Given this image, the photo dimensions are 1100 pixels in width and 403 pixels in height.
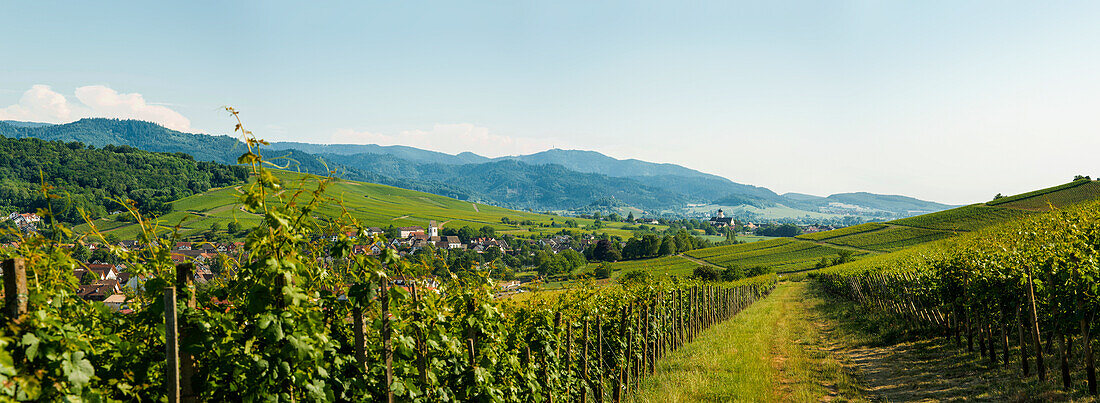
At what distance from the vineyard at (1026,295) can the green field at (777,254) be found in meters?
64.4

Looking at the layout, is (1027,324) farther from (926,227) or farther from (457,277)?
(926,227)

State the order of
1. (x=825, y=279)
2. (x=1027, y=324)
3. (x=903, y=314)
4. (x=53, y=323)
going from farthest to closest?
(x=825, y=279)
(x=903, y=314)
(x=1027, y=324)
(x=53, y=323)

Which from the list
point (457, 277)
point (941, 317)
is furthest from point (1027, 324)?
point (457, 277)

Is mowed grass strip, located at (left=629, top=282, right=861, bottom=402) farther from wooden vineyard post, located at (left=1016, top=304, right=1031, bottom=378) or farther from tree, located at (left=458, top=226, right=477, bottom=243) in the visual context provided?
tree, located at (left=458, top=226, right=477, bottom=243)

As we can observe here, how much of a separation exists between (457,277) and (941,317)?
18459mm

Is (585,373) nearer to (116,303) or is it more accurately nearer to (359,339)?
(359,339)

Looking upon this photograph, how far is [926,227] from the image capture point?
275 feet

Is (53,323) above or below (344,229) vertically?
below

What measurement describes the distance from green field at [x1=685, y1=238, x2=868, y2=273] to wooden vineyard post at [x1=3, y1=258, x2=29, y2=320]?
8326 cm

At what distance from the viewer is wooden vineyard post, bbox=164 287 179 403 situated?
2.59 metres

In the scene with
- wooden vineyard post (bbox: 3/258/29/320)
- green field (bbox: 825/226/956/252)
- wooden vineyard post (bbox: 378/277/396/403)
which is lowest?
green field (bbox: 825/226/956/252)

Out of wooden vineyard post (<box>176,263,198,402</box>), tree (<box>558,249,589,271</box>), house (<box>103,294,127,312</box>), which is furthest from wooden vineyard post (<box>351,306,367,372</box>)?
tree (<box>558,249,589,271</box>)

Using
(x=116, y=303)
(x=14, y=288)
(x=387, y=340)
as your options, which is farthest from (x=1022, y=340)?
(x=116, y=303)

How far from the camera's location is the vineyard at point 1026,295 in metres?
8.16
